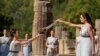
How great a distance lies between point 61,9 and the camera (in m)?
92.6

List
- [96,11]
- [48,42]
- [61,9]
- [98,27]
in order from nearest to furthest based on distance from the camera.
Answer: [48,42] < [98,27] < [96,11] < [61,9]

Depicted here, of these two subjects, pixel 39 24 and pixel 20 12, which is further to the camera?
pixel 20 12

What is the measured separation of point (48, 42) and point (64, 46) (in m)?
8.16

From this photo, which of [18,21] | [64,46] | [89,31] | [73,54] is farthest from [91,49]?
[18,21]

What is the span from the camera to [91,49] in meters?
14.1

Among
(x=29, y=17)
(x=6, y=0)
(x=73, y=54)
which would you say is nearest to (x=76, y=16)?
(x=73, y=54)

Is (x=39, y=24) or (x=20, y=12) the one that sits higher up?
(x=39, y=24)

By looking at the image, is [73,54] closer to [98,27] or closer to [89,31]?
[98,27]

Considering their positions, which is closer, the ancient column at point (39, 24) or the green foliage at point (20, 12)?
the ancient column at point (39, 24)

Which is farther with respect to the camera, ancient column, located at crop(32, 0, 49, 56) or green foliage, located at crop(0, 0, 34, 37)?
green foliage, located at crop(0, 0, 34, 37)

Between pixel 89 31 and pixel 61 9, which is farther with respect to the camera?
pixel 61 9

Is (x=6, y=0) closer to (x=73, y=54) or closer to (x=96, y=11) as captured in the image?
(x=96, y=11)

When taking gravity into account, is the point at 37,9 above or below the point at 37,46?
above

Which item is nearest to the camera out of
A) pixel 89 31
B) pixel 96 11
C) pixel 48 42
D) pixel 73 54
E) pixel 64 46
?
pixel 89 31
